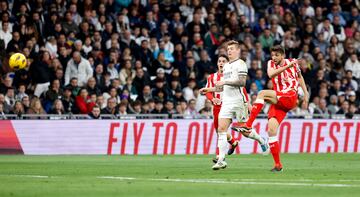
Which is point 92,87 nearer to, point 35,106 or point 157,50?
point 35,106

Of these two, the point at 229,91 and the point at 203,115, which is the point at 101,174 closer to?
the point at 229,91

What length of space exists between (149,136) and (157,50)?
4159 millimetres

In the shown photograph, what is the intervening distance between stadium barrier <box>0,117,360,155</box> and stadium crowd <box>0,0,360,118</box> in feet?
2.03

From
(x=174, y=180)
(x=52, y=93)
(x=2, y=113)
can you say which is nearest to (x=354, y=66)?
(x=52, y=93)

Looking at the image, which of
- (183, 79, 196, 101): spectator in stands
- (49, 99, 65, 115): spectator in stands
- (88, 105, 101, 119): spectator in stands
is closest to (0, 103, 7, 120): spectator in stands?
(49, 99, 65, 115): spectator in stands

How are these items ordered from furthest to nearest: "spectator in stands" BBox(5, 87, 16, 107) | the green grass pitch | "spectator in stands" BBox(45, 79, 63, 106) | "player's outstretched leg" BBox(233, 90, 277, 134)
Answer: "spectator in stands" BBox(45, 79, 63, 106) → "spectator in stands" BBox(5, 87, 16, 107) → "player's outstretched leg" BBox(233, 90, 277, 134) → the green grass pitch

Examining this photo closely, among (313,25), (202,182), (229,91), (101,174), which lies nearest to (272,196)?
(202,182)

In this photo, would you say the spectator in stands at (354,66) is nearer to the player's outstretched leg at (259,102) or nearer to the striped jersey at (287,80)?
the striped jersey at (287,80)

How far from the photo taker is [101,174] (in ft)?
53.3

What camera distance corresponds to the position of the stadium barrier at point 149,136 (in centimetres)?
2636

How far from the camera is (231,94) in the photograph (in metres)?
18.1

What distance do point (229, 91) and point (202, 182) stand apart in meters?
4.33

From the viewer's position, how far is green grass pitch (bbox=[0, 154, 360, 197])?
12320 millimetres

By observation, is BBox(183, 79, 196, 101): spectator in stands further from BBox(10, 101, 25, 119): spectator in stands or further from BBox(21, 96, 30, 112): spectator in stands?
BBox(10, 101, 25, 119): spectator in stands
